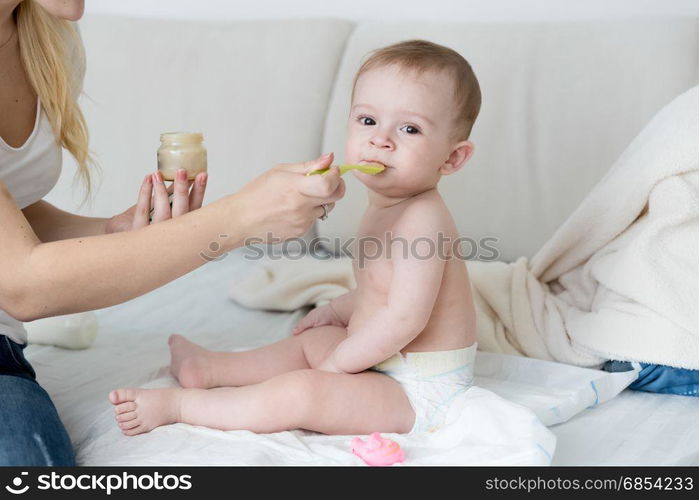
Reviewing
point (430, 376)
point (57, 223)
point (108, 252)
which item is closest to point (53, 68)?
point (57, 223)

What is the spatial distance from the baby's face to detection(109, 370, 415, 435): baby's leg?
1.02 ft

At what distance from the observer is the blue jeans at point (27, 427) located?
1057 mm

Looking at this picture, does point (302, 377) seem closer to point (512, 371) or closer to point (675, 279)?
point (512, 371)

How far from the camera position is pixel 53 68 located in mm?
1384

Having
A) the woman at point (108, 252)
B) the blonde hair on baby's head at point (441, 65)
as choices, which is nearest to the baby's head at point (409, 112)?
the blonde hair on baby's head at point (441, 65)

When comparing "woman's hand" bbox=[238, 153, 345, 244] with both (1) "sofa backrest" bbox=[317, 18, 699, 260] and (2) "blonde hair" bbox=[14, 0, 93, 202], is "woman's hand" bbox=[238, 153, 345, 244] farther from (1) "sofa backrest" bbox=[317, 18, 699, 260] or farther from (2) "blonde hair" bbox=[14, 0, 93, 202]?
(1) "sofa backrest" bbox=[317, 18, 699, 260]

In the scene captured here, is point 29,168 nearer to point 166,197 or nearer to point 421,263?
point 166,197

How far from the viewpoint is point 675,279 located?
1400 mm

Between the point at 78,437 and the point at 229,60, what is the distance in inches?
47.0

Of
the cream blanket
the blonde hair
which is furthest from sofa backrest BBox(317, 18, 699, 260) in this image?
the blonde hair

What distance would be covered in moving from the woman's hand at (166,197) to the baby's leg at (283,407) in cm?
26

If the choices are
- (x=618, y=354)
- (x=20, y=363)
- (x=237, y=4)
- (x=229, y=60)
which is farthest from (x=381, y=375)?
(x=237, y=4)

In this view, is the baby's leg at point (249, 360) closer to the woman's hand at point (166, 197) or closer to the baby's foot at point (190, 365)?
the baby's foot at point (190, 365)

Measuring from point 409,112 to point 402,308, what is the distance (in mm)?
286
